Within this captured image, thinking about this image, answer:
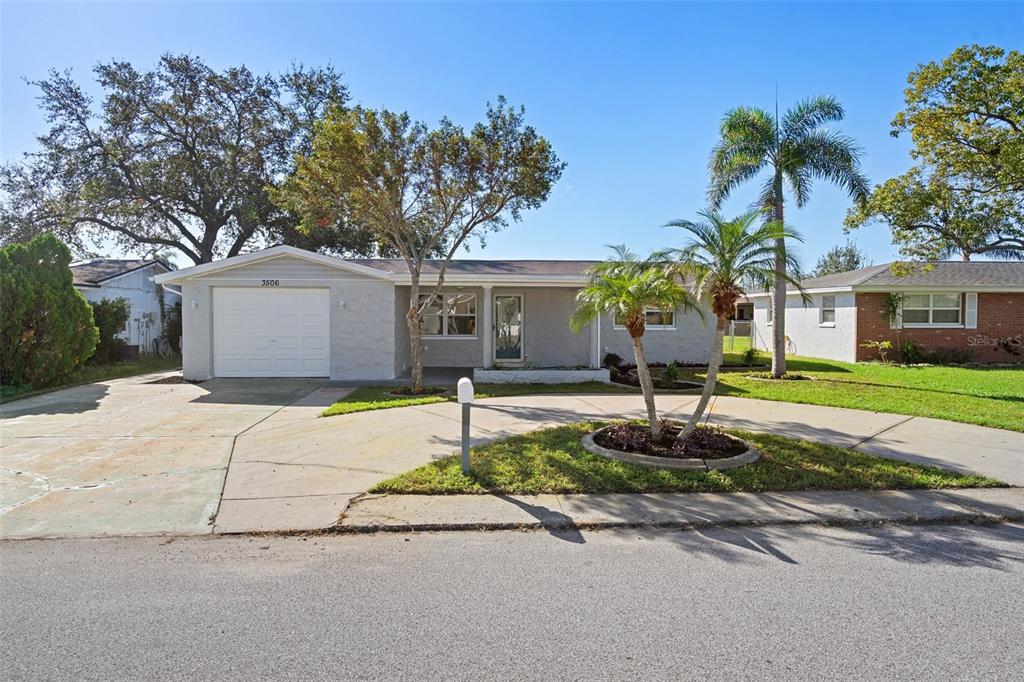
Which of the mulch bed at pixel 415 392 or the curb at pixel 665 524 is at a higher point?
the mulch bed at pixel 415 392

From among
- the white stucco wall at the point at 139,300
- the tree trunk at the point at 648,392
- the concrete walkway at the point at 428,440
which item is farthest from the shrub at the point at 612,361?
the white stucco wall at the point at 139,300

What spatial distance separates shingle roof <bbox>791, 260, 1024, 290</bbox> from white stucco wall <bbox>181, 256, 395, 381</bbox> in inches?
508

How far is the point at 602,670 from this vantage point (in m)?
2.81

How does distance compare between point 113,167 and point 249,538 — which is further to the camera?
point 113,167

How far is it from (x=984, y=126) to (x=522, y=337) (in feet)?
38.2

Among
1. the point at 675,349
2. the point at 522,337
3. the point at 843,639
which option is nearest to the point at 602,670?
the point at 843,639

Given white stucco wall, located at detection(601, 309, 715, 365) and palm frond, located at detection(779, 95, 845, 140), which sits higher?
palm frond, located at detection(779, 95, 845, 140)

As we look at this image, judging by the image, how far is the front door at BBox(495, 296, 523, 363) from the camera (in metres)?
16.7

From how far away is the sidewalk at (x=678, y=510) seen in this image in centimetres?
483

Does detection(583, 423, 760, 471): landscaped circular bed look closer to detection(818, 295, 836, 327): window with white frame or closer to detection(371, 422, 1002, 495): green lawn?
detection(371, 422, 1002, 495): green lawn

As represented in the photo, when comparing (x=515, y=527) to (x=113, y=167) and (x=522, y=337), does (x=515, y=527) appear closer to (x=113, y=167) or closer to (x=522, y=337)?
(x=522, y=337)

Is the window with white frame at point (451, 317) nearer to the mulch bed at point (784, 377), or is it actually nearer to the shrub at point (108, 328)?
the mulch bed at point (784, 377)

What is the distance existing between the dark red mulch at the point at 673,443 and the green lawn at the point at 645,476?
36cm

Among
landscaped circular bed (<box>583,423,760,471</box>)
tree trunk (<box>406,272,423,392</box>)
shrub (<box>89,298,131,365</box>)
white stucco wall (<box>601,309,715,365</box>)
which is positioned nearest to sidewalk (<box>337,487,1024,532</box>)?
landscaped circular bed (<box>583,423,760,471</box>)
